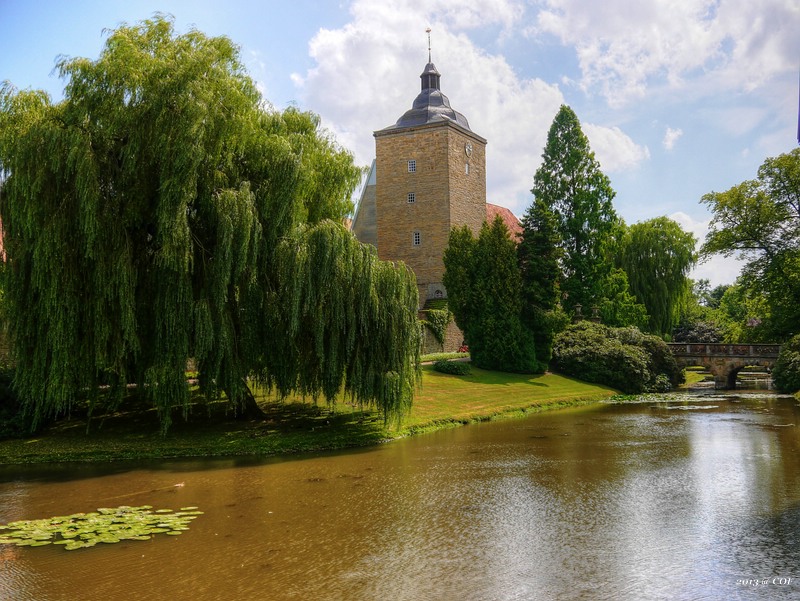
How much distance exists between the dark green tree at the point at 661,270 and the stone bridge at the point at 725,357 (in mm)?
6079

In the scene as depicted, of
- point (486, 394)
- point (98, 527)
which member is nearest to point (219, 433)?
point (98, 527)

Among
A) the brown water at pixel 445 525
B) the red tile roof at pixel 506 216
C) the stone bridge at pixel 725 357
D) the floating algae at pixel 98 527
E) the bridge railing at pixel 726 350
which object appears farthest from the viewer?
the red tile roof at pixel 506 216

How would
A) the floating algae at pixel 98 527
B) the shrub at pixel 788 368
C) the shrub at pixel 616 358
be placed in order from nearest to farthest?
the floating algae at pixel 98 527
the shrub at pixel 788 368
the shrub at pixel 616 358

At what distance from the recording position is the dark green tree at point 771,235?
3566 centimetres

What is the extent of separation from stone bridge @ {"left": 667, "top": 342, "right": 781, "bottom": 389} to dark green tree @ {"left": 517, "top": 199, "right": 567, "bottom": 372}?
8.97m

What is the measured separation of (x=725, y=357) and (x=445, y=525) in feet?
107

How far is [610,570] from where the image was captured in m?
8.14

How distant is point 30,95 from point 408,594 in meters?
14.1

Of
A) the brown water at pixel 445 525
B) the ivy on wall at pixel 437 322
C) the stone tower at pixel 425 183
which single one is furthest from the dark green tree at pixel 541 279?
the brown water at pixel 445 525

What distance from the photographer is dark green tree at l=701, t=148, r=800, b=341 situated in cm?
3566

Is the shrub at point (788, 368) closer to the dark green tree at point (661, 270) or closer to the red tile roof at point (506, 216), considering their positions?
the dark green tree at point (661, 270)

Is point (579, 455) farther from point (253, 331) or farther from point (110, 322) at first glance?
point (110, 322)

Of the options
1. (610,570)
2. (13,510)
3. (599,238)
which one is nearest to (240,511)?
(13,510)

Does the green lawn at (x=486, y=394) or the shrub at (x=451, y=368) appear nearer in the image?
the green lawn at (x=486, y=394)
